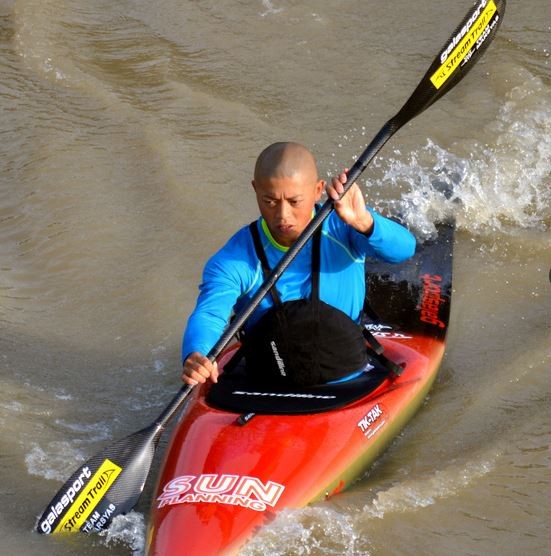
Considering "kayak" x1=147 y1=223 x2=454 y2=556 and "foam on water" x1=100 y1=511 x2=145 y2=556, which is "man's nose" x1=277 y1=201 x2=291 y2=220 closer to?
"kayak" x1=147 y1=223 x2=454 y2=556

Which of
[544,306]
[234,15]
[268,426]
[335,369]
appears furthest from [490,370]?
[234,15]

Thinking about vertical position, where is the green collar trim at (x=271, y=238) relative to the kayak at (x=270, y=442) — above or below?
above

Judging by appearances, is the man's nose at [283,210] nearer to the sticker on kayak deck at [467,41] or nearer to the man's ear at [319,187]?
the man's ear at [319,187]

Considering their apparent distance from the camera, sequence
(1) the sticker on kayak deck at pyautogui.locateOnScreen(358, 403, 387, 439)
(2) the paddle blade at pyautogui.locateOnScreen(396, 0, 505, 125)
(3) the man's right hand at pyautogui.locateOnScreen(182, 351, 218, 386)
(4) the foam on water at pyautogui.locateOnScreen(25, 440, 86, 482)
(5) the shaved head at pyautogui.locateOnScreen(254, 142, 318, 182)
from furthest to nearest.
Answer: (2) the paddle blade at pyautogui.locateOnScreen(396, 0, 505, 125), (4) the foam on water at pyautogui.locateOnScreen(25, 440, 86, 482), (1) the sticker on kayak deck at pyautogui.locateOnScreen(358, 403, 387, 439), (5) the shaved head at pyautogui.locateOnScreen(254, 142, 318, 182), (3) the man's right hand at pyautogui.locateOnScreen(182, 351, 218, 386)

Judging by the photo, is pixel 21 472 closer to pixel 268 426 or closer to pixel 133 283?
pixel 268 426

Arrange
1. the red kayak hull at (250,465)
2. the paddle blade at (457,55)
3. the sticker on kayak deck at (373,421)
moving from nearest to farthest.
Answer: the red kayak hull at (250,465) → the sticker on kayak deck at (373,421) → the paddle blade at (457,55)

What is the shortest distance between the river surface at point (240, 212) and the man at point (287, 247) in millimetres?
790

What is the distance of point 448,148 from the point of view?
7.59 meters

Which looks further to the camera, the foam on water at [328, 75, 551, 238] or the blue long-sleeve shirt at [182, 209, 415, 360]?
the foam on water at [328, 75, 551, 238]

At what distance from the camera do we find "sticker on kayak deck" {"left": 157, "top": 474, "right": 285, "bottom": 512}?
13.0ft

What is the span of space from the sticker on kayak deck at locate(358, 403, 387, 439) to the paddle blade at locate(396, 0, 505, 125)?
1315mm

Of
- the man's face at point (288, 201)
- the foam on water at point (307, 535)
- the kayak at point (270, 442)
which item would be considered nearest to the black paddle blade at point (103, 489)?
the kayak at point (270, 442)

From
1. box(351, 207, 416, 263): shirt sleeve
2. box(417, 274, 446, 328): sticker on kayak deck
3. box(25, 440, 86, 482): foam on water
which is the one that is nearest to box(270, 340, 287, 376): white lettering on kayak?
box(351, 207, 416, 263): shirt sleeve

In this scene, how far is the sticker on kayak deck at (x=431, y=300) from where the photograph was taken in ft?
17.8
